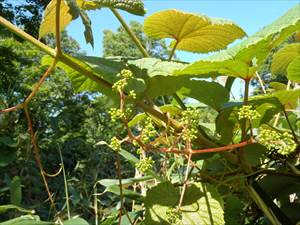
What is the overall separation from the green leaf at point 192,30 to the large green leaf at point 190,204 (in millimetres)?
196

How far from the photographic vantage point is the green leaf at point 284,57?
0.70 m

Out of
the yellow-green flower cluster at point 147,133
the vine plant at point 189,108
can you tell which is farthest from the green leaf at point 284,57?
the yellow-green flower cluster at point 147,133

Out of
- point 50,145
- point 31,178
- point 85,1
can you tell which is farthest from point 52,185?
point 85,1

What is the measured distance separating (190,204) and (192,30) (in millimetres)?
228

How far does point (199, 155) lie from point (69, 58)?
200mm

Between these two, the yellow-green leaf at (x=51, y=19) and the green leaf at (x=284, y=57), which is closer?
the yellow-green leaf at (x=51, y=19)

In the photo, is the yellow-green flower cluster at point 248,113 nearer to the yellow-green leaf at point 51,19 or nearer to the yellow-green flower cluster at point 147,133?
the yellow-green flower cluster at point 147,133

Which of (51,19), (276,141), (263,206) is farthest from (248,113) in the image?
(51,19)

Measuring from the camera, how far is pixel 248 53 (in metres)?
0.47

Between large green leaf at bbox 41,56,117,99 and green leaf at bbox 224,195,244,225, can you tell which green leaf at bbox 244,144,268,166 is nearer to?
green leaf at bbox 224,195,244,225

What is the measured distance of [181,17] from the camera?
0.53 metres

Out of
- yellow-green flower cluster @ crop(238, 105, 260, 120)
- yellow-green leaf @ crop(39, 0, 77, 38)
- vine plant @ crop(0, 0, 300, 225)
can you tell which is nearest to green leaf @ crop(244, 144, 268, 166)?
vine plant @ crop(0, 0, 300, 225)

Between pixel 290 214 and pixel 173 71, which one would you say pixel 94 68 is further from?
pixel 290 214

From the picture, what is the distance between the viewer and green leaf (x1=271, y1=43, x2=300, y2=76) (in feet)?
2.29
